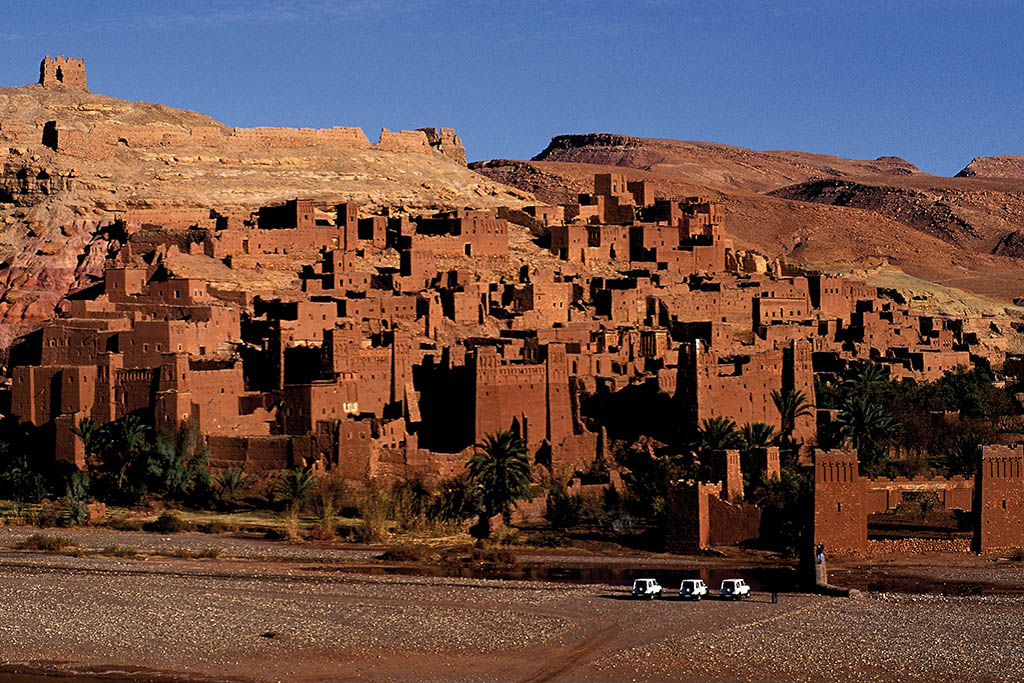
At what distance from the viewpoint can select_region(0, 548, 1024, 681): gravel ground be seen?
29375 millimetres

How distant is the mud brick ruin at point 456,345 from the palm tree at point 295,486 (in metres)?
0.60

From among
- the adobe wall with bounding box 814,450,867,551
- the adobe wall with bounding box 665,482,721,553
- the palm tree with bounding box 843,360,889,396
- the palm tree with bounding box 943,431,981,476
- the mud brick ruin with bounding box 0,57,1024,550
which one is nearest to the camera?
the adobe wall with bounding box 814,450,867,551

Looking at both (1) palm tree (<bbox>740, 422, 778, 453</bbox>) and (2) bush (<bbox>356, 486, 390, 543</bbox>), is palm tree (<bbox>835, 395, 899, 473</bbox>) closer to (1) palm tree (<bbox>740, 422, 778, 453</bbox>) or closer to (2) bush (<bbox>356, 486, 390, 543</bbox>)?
(1) palm tree (<bbox>740, 422, 778, 453</bbox>)

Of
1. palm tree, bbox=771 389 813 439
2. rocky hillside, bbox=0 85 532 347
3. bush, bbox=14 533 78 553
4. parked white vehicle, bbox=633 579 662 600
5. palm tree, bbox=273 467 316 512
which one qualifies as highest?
rocky hillside, bbox=0 85 532 347

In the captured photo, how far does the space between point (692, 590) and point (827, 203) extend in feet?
367

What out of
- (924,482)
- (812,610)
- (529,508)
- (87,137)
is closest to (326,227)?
(87,137)

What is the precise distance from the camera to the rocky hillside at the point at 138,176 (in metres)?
60.6

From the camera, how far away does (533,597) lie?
113 ft

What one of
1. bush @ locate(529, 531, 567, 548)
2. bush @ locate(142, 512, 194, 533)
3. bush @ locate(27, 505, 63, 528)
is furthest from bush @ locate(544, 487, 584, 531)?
bush @ locate(27, 505, 63, 528)

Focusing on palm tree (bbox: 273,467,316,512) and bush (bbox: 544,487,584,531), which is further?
palm tree (bbox: 273,467,316,512)

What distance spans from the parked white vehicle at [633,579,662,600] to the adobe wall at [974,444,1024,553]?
276 inches

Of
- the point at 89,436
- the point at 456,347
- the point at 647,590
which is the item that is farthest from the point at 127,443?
the point at 647,590

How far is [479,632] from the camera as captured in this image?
104 feet

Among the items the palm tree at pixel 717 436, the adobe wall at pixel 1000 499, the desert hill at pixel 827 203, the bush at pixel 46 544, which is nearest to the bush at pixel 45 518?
the bush at pixel 46 544
